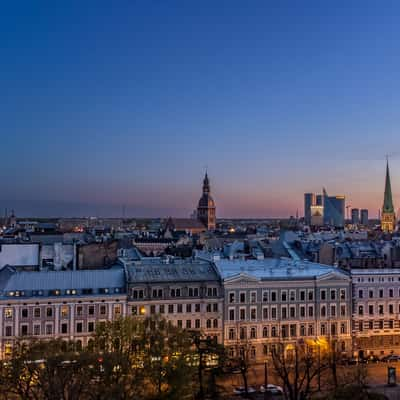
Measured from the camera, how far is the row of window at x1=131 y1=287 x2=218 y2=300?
240 ft

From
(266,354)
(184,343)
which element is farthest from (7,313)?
(266,354)

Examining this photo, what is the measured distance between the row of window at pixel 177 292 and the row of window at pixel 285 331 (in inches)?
216

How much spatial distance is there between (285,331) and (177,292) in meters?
15.4

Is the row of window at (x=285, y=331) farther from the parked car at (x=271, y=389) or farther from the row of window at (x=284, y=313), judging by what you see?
the parked car at (x=271, y=389)

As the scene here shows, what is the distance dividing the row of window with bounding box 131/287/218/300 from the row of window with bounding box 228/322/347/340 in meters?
5.48

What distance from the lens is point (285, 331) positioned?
76625 mm

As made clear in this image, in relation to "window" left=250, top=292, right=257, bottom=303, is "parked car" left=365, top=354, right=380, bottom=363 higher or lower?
lower

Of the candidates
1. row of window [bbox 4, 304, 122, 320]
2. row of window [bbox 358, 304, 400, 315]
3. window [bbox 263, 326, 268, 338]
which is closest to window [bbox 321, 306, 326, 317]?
row of window [bbox 358, 304, 400, 315]

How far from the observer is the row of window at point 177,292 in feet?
240

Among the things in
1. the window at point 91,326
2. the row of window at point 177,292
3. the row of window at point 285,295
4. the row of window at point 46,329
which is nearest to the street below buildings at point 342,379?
the row of window at point 285,295

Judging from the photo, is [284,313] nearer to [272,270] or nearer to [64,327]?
[272,270]

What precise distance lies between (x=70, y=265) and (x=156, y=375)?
142 feet

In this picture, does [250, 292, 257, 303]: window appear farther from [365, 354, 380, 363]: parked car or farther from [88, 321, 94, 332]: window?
[88, 321, 94, 332]: window

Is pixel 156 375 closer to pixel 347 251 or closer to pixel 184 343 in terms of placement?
pixel 184 343
